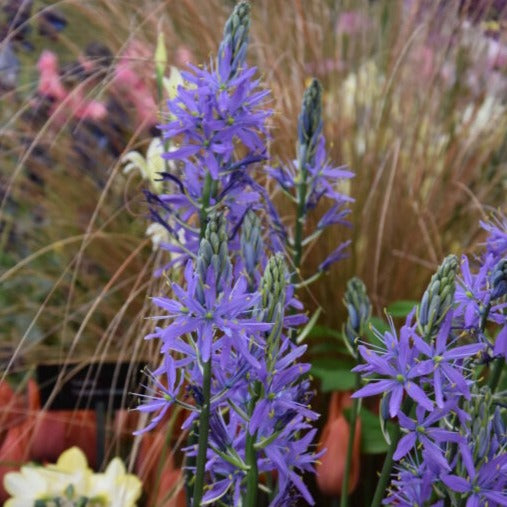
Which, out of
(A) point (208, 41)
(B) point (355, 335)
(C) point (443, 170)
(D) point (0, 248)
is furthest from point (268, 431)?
(D) point (0, 248)

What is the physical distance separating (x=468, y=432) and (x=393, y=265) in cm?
106

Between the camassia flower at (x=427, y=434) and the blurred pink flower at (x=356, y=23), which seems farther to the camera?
the blurred pink flower at (x=356, y=23)

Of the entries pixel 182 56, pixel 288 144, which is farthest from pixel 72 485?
pixel 182 56

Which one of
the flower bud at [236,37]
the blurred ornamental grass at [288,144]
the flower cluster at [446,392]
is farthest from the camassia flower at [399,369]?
the blurred ornamental grass at [288,144]

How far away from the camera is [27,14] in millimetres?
2500

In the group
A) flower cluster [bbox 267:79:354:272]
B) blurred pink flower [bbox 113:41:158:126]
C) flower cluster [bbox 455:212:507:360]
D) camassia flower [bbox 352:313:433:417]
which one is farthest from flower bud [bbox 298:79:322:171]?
blurred pink flower [bbox 113:41:158:126]

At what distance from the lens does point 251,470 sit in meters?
0.78

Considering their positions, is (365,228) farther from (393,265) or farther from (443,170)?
(443,170)

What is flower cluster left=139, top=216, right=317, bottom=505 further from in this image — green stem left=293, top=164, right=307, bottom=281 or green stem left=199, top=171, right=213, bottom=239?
green stem left=293, top=164, right=307, bottom=281

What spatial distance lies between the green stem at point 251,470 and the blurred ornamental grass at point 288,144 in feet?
2.71

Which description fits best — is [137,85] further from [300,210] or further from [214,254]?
[214,254]

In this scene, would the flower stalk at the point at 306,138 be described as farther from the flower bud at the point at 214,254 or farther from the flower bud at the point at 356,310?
the flower bud at the point at 214,254

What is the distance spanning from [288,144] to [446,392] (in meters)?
0.98

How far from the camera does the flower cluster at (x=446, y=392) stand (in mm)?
738
